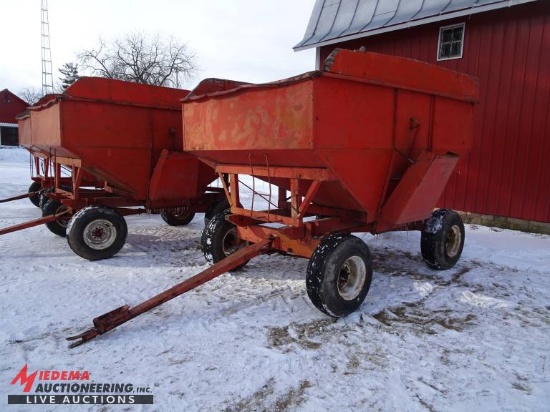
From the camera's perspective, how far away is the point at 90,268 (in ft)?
16.3

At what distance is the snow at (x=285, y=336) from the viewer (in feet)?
8.27

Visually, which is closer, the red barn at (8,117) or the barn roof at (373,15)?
the barn roof at (373,15)

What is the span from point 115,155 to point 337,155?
3466mm

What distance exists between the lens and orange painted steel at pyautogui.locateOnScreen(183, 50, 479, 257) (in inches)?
133

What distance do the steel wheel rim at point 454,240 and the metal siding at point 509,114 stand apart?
9.78 feet

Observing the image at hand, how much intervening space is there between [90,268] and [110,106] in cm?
222

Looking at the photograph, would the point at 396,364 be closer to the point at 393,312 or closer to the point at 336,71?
the point at 393,312

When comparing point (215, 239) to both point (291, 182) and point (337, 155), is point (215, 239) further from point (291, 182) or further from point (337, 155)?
point (337, 155)

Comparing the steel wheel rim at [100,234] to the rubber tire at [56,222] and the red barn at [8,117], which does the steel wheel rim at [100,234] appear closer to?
the rubber tire at [56,222]

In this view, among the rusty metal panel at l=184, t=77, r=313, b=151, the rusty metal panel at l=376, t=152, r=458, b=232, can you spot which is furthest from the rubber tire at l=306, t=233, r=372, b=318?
the rusty metal panel at l=184, t=77, r=313, b=151

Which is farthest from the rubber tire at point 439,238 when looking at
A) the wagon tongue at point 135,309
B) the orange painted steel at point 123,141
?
the orange painted steel at point 123,141

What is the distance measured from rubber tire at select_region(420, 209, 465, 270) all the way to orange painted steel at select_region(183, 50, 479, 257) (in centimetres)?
25

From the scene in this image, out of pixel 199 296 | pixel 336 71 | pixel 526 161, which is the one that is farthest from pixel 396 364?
pixel 526 161

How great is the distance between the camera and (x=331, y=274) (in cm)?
350
